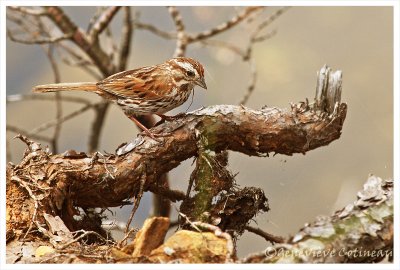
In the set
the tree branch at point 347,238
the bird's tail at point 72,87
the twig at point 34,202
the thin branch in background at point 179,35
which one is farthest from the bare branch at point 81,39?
the tree branch at point 347,238

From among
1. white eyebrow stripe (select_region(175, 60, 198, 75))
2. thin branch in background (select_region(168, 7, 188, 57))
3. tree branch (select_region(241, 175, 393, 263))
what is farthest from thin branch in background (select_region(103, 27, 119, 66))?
tree branch (select_region(241, 175, 393, 263))

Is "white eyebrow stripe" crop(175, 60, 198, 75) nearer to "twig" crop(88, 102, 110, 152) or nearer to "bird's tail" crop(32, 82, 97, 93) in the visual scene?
"bird's tail" crop(32, 82, 97, 93)

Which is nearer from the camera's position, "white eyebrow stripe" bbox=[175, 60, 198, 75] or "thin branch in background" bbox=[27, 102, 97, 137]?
"white eyebrow stripe" bbox=[175, 60, 198, 75]

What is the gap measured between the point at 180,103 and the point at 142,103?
167 millimetres

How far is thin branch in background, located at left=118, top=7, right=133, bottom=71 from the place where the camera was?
363 centimetres

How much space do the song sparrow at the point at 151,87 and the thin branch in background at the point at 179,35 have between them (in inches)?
22.1

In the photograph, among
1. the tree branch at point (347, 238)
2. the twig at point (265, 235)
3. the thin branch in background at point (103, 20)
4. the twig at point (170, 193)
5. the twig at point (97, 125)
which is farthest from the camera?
the twig at point (97, 125)

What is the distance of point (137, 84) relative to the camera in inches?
109

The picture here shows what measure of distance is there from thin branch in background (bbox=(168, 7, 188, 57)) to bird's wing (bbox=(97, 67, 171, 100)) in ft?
1.87

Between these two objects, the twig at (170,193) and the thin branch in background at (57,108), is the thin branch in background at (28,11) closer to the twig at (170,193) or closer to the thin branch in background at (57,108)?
the thin branch in background at (57,108)

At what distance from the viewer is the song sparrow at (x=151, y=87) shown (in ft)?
8.93
